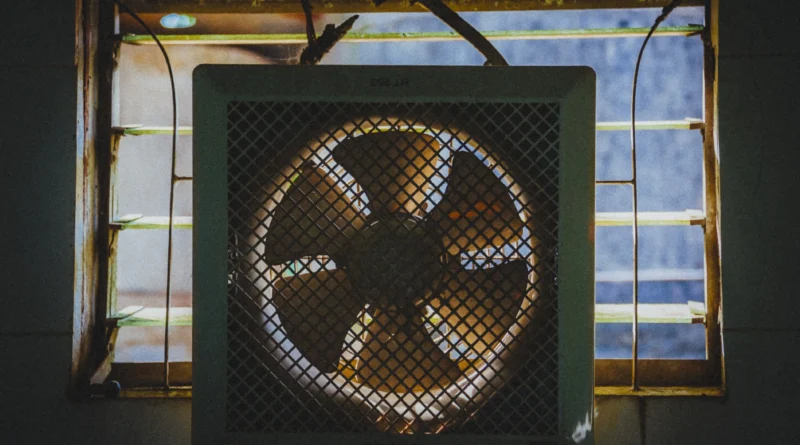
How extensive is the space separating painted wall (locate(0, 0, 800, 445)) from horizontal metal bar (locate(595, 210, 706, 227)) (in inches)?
4.6

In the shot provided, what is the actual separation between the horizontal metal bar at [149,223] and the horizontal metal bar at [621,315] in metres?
0.25


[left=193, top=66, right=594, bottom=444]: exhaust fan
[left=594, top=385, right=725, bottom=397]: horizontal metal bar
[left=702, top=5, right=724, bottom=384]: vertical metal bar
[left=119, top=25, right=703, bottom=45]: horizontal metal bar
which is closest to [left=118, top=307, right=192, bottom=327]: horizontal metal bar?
[left=193, top=66, right=594, bottom=444]: exhaust fan

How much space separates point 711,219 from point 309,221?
3.77ft

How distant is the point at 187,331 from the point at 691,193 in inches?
59.4

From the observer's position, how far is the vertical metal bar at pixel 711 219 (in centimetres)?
157

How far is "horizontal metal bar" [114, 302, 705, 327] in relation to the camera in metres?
1.60

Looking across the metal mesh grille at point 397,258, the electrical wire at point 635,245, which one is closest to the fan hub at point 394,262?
the metal mesh grille at point 397,258

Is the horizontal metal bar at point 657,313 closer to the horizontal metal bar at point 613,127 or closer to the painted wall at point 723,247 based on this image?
the painted wall at point 723,247

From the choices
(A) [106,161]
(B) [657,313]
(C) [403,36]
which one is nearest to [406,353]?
(B) [657,313]

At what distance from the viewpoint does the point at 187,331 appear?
1.67 m

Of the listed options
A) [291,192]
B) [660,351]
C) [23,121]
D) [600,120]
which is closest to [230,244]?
[291,192]

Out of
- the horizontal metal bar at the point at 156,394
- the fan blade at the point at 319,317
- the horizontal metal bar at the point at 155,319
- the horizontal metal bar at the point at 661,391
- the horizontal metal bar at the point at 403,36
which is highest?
the horizontal metal bar at the point at 403,36

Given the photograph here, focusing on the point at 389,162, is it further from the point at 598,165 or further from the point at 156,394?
Answer: the point at 156,394

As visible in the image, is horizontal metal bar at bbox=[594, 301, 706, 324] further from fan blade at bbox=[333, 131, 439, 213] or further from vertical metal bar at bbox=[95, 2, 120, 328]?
vertical metal bar at bbox=[95, 2, 120, 328]
